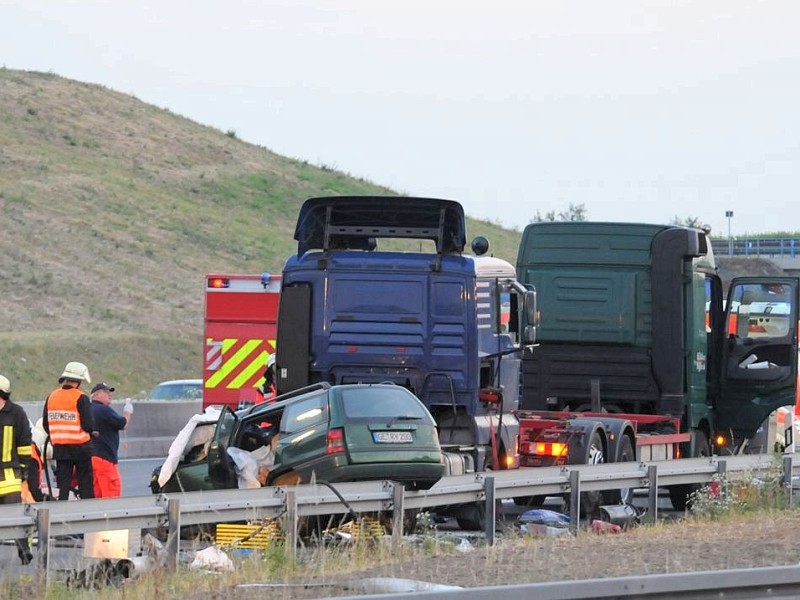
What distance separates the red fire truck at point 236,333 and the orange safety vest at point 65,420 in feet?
31.7

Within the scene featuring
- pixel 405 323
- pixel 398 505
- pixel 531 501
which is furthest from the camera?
pixel 531 501

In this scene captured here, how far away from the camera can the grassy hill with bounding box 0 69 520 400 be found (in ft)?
185

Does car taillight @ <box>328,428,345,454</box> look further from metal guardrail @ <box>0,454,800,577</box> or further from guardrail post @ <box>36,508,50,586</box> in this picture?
guardrail post @ <box>36,508,50,586</box>

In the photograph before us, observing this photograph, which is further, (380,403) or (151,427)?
(151,427)

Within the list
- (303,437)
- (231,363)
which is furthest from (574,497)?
(231,363)

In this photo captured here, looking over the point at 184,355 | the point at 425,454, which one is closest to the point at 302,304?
the point at 425,454

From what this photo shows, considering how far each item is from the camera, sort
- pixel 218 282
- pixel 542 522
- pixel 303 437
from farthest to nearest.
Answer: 1. pixel 218 282
2. pixel 542 522
3. pixel 303 437

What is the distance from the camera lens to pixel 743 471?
18.3m

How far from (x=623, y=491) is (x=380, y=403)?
215 inches

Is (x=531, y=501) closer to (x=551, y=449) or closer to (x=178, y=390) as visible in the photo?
(x=551, y=449)

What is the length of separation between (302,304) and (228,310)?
8.83m

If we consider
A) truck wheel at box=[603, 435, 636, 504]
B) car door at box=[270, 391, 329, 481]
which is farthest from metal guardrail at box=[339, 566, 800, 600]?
truck wheel at box=[603, 435, 636, 504]

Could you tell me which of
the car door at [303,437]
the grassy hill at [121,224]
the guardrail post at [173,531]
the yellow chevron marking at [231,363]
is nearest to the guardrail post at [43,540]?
the guardrail post at [173,531]

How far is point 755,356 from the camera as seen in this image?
2170 centimetres
